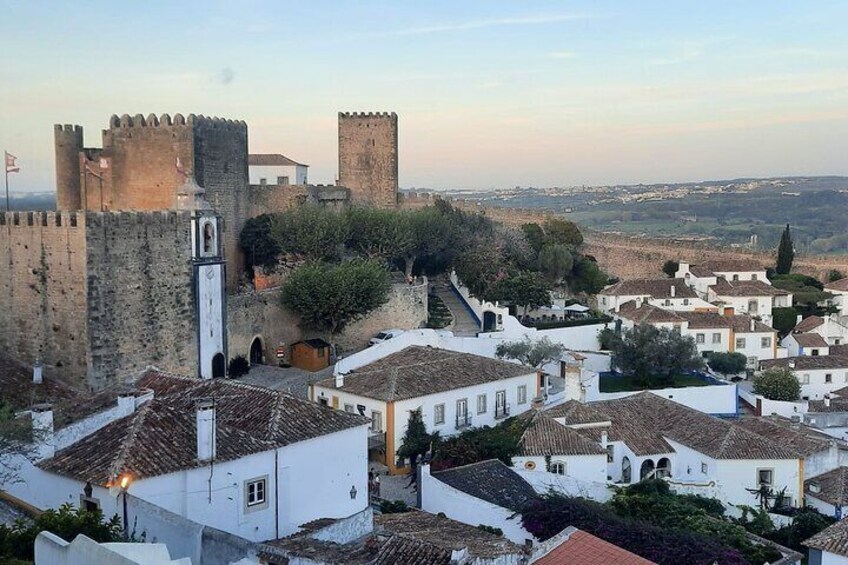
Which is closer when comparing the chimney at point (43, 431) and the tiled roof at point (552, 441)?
the chimney at point (43, 431)

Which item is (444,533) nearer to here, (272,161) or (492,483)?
(492,483)

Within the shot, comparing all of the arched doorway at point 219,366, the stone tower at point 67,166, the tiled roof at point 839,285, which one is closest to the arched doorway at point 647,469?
the arched doorway at point 219,366

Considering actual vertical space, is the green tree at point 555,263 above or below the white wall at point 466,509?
above

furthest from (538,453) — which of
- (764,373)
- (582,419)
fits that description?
(764,373)

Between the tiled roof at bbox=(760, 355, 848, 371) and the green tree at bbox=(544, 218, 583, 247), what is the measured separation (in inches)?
427

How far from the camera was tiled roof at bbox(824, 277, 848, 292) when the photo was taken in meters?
36.7

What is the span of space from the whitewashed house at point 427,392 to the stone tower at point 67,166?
30.8ft

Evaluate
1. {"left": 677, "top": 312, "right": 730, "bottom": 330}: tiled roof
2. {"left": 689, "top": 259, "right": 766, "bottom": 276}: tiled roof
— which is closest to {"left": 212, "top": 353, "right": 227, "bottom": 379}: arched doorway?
{"left": 677, "top": 312, "right": 730, "bottom": 330}: tiled roof

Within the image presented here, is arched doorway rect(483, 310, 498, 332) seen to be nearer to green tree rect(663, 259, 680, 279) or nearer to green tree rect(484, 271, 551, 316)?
green tree rect(484, 271, 551, 316)

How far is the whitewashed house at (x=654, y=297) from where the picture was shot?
104 ft

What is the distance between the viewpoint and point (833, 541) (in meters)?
14.1

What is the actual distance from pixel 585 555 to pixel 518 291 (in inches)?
686

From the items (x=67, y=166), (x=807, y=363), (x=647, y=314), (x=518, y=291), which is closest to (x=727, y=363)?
(x=807, y=363)

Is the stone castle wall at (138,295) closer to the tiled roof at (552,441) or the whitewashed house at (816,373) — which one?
the tiled roof at (552,441)
